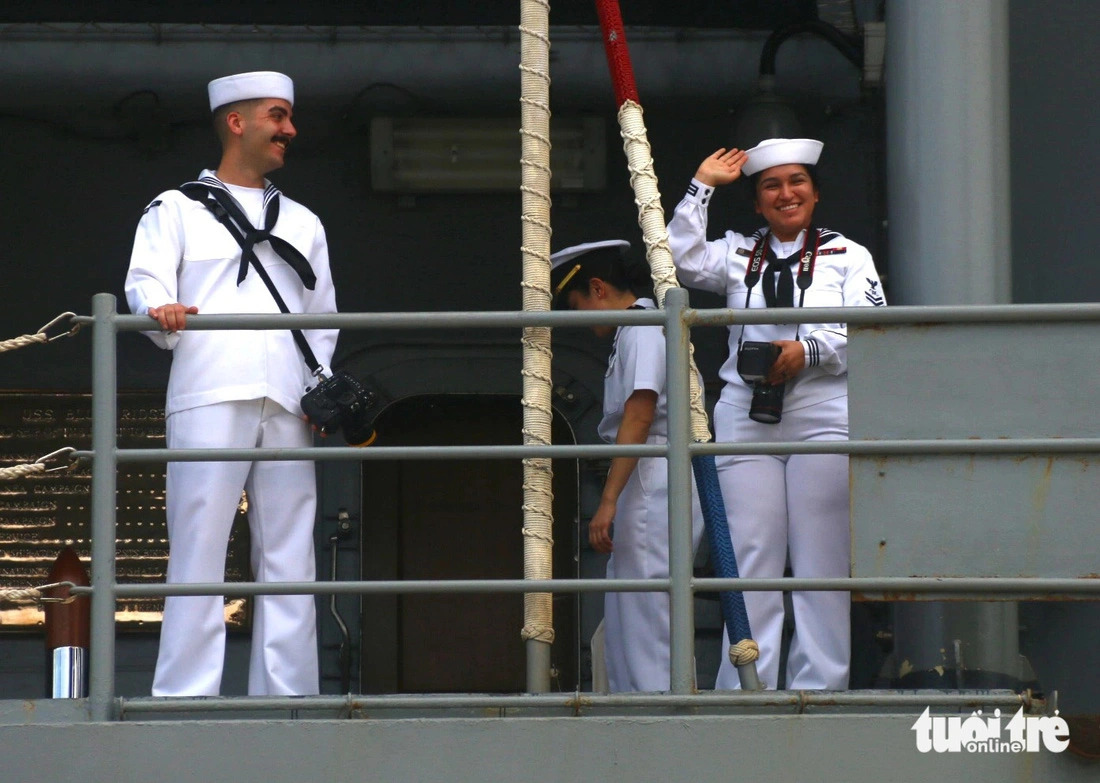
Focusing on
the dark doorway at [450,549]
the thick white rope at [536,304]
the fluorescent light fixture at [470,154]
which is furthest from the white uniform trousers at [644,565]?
the fluorescent light fixture at [470,154]

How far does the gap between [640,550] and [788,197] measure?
117 cm

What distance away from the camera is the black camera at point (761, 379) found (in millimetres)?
4438

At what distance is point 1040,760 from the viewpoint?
372 cm

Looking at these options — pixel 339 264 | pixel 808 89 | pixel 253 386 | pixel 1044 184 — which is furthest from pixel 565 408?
pixel 253 386

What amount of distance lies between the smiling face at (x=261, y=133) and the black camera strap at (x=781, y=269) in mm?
1358

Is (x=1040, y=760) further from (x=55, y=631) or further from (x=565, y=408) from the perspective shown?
(x=565, y=408)

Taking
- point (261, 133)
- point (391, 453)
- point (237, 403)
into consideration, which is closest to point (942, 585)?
point (391, 453)

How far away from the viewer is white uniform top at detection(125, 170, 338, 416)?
177 inches

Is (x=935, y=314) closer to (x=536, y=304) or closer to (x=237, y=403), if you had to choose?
(x=536, y=304)

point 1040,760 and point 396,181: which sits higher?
point 396,181

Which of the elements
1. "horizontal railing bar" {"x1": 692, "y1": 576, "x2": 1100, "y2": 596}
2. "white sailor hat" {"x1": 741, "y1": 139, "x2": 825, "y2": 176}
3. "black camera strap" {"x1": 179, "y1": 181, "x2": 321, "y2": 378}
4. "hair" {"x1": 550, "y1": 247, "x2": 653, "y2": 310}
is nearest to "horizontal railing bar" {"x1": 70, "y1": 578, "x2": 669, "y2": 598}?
"horizontal railing bar" {"x1": 692, "y1": 576, "x2": 1100, "y2": 596}

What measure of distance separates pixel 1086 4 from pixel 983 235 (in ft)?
5.27

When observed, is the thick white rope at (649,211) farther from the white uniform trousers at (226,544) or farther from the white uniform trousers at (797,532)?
the white uniform trousers at (226,544)

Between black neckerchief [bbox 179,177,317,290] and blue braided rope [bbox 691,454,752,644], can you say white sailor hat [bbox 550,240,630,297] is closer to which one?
black neckerchief [bbox 179,177,317,290]
